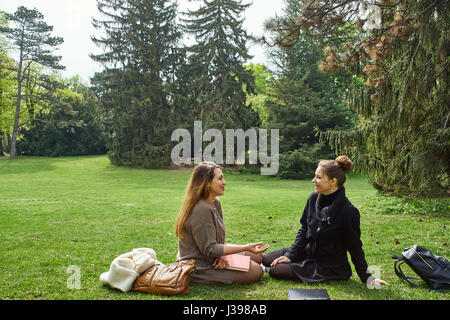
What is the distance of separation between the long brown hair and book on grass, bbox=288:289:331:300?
1286 mm

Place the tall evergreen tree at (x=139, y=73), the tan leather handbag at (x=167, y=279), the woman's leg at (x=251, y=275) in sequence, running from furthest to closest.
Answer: the tall evergreen tree at (x=139, y=73) < the woman's leg at (x=251, y=275) < the tan leather handbag at (x=167, y=279)

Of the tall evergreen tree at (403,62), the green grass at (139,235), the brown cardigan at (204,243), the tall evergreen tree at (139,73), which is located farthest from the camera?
the tall evergreen tree at (139,73)

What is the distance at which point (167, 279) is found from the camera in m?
3.64

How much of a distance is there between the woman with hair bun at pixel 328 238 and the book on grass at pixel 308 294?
341 mm

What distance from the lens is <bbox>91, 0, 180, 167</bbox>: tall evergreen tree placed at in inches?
1178

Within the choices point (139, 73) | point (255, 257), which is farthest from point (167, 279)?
point (139, 73)

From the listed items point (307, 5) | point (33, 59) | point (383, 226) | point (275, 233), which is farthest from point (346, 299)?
point (33, 59)

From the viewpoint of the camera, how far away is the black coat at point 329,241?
3746mm

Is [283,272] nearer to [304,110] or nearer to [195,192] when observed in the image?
[195,192]

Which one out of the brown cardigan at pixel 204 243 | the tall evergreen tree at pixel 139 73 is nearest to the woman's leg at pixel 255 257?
the brown cardigan at pixel 204 243

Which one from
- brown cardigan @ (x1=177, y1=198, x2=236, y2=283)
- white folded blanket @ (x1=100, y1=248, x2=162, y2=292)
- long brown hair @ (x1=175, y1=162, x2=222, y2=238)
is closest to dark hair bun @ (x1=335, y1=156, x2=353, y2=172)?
long brown hair @ (x1=175, y1=162, x2=222, y2=238)

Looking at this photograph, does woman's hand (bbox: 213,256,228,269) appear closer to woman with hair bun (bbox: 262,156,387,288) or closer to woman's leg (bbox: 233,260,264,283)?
woman's leg (bbox: 233,260,264,283)

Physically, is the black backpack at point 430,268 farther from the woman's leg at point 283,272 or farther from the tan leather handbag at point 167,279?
the tan leather handbag at point 167,279
